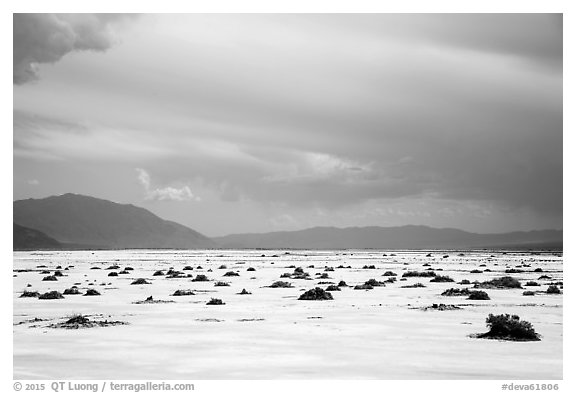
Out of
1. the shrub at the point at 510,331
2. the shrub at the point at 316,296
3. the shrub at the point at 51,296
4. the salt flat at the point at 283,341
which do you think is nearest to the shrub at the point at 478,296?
the salt flat at the point at 283,341

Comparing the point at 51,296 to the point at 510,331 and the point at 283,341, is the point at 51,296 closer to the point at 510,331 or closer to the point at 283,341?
the point at 283,341

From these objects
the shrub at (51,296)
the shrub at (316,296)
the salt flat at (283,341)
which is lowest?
the salt flat at (283,341)

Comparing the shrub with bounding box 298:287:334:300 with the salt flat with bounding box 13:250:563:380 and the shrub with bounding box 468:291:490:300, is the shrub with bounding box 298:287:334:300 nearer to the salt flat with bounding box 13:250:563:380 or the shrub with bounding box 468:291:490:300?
the salt flat with bounding box 13:250:563:380

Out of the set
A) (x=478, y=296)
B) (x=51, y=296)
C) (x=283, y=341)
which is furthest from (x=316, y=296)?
(x=51, y=296)

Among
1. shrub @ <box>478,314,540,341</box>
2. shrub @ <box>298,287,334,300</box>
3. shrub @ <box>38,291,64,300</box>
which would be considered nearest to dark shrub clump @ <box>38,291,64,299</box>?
shrub @ <box>38,291,64,300</box>

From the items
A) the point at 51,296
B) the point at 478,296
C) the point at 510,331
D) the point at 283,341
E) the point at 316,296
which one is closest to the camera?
the point at 283,341

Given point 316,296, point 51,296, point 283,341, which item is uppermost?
point 316,296

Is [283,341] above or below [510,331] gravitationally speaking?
below

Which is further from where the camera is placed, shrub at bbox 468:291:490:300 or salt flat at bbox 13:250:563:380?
shrub at bbox 468:291:490:300

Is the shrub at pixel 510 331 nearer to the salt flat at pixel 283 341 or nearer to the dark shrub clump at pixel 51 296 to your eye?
the salt flat at pixel 283 341

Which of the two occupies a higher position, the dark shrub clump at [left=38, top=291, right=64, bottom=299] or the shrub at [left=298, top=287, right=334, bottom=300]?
the shrub at [left=298, top=287, right=334, bottom=300]

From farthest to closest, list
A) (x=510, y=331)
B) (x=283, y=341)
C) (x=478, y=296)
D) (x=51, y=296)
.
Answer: (x=51, y=296), (x=478, y=296), (x=510, y=331), (x=283, y=341)

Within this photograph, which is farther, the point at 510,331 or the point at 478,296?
the point at 478,296
